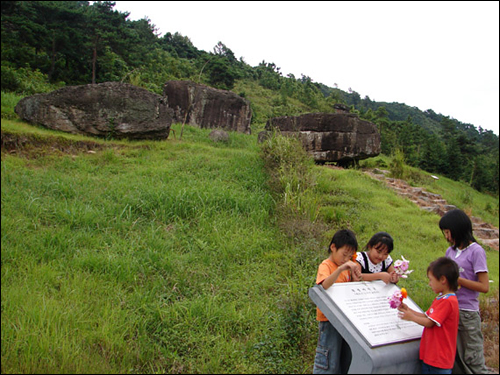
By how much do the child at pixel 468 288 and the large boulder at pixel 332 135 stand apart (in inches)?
352

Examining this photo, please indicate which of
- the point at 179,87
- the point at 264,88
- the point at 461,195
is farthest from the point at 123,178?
the point at 264,88

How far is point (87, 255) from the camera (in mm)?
3754

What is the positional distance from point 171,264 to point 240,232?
4.93 feet

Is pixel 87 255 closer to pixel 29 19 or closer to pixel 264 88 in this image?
pixel 29 19

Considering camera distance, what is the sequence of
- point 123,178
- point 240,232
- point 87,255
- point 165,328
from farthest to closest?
1. point 123,178
2. point 240,232
3. point 87,255
4. point 165,328

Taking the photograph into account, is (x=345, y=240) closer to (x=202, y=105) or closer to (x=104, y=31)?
(x=104, y=31)

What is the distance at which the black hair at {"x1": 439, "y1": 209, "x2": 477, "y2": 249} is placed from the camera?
2.55 metres

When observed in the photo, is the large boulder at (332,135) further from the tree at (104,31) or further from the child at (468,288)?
the child at (468,288)

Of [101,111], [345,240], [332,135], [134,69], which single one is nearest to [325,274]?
[345,240]

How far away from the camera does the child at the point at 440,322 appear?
214 cm

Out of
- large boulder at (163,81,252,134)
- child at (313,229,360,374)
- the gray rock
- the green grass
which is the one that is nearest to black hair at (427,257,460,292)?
child at (313,229,360,374)

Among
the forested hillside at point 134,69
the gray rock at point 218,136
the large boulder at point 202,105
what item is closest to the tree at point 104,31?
the forested hillside at point 134,69

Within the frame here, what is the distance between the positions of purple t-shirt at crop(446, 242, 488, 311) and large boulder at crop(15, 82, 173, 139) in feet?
26.7

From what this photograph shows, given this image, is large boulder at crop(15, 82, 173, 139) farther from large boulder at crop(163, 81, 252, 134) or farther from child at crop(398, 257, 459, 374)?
child at crop(398, 257, 459, 374)
